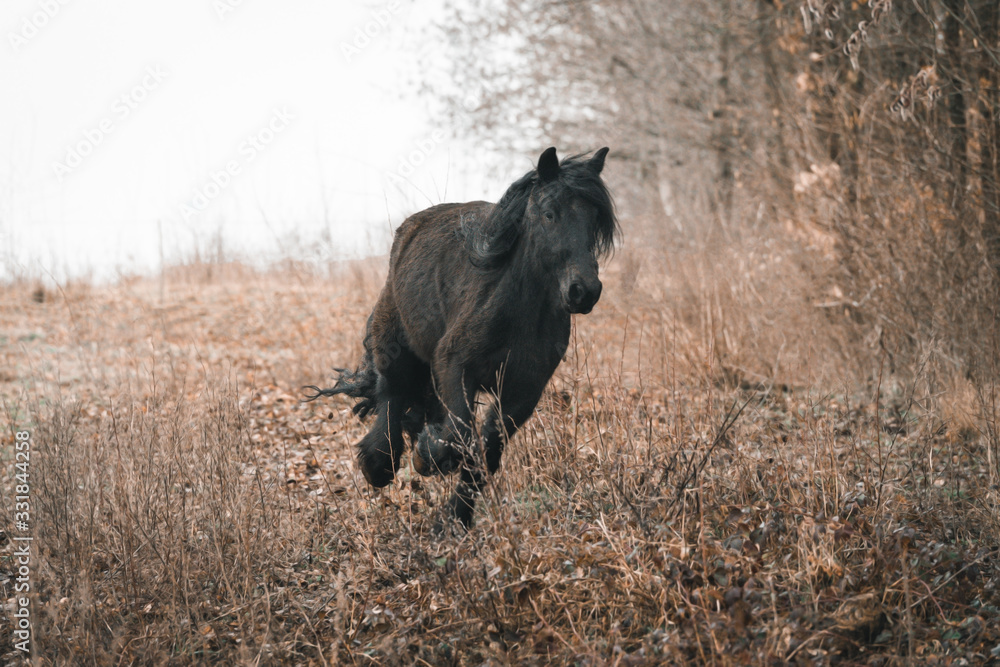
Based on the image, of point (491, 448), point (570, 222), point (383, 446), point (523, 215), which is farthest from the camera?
point (383, 446)

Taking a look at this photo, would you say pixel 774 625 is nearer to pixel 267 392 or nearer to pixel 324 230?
pixel 267 392

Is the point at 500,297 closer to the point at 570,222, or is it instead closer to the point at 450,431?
the point at 570,222

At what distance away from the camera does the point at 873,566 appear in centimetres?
311

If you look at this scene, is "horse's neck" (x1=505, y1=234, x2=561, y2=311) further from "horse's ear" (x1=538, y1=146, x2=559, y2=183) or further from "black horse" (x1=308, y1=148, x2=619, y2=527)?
"horse's ear" (x1=538, y1=146, x2=559, y2=183)

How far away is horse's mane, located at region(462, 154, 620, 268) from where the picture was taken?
360cm

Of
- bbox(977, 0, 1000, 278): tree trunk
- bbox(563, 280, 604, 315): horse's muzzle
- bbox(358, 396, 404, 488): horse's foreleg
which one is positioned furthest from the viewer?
bbox(977, 0, 1000, 278): tree trunk

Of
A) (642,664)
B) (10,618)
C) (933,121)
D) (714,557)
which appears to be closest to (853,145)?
(933,121)

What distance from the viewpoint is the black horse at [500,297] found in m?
3.52

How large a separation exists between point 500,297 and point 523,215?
1.39 feet

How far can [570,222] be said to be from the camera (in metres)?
3.48

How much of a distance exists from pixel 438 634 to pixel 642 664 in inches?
35.8

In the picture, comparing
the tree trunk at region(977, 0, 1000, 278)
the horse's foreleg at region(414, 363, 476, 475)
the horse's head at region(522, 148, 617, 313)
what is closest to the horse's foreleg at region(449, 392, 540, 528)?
the horse's foreleg at region(414, 363, 476, 475)

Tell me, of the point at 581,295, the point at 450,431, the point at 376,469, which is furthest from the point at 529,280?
the point at 376,469

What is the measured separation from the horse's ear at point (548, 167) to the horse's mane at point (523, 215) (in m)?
0.03
